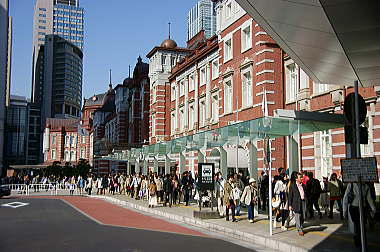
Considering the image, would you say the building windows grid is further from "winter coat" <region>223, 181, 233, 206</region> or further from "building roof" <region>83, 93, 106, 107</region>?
"building roof" <region>83, 93, 106, 107</region>

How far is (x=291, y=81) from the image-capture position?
79.9 feet

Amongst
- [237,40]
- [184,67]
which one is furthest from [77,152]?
[237,40]

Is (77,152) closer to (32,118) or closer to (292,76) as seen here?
(32,118)

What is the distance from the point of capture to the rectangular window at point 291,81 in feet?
78.2

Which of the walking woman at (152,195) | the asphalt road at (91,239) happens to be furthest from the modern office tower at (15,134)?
the asphalt road at (91,239)

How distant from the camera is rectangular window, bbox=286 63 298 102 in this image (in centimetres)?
2384

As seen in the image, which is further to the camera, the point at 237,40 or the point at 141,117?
the point at 141,117

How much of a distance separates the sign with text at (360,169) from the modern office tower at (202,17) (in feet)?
495

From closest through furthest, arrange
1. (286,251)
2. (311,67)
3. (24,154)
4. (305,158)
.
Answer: (286,251)
(311,67)
(305,158)
(24,154)

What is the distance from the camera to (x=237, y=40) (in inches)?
1115

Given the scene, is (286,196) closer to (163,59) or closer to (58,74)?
(163,59)

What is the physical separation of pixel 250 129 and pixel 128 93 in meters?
49.8

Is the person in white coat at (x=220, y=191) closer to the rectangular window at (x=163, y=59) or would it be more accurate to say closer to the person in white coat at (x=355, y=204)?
the person in white coat at (x=355, y=204)

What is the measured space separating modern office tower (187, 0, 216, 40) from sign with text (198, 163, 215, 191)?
142 meters
